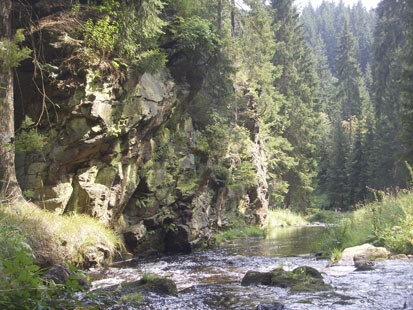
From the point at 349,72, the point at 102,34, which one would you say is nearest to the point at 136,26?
the point at 102,34

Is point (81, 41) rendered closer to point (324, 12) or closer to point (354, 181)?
point (354, 181)

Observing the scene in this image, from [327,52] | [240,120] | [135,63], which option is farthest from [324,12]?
[135,63]

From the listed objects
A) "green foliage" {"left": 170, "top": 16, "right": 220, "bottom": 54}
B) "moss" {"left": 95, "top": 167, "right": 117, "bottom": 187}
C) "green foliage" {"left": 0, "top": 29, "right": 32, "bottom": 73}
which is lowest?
"moss" {"left": 95, "top": 167, "right": 117, "bottom": 187}

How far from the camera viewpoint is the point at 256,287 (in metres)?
6.14

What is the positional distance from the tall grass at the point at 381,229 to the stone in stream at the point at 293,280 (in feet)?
9.36

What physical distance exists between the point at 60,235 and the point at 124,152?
12.5ft

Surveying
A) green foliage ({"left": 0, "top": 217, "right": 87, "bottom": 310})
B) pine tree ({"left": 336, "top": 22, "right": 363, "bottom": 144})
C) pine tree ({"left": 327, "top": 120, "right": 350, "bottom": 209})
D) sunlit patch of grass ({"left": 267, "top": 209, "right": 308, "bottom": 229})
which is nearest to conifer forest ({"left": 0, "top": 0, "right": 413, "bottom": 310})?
green foliage ({"left": 0, "top": 217, "right": 87, "bottom": 310})

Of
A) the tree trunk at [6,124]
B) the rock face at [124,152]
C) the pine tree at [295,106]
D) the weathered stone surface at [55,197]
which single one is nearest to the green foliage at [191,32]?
the rock face at [124,152]

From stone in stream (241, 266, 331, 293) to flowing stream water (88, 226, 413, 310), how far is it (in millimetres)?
186

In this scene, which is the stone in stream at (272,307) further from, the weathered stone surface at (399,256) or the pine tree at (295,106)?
the pine tree at (295,106)

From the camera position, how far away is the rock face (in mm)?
8930

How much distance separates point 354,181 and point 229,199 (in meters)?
27.0

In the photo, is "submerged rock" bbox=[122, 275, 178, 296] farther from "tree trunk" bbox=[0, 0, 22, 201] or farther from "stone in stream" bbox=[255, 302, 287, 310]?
"tree trunk" bbox=[0, 0, 22, 201]

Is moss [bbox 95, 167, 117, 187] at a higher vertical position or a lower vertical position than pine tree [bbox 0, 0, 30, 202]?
lower
